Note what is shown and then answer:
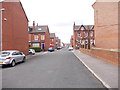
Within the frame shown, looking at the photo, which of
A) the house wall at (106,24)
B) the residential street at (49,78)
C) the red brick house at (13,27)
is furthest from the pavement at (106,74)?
the red brick house at (13,27)

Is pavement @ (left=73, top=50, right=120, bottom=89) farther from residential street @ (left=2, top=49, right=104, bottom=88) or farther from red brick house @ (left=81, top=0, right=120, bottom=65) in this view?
red brick house @ (left=81, top=0, right=120, bottom=65)

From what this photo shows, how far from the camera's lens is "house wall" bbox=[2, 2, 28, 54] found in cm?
1559

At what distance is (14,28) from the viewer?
17.4m

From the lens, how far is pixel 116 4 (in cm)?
1741

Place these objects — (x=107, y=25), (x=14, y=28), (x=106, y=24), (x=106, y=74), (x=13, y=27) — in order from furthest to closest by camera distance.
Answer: (x=106, y=24), (x=107, y=25), (x=14, y=28), (x=13, y=27), (x=106, y=74)

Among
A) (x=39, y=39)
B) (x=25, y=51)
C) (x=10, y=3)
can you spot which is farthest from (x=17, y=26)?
(x=39, y=39)

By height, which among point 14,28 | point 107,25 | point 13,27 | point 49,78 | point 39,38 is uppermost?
point 107,25

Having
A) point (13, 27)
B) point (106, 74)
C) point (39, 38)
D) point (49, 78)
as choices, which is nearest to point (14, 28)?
point (13, 27)

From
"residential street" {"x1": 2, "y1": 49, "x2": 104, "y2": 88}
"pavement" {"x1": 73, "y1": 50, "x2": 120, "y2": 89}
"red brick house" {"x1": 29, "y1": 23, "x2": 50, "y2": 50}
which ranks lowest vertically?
"residential street" {"x1": 2, "y1": 49, "x2": 104, "y2": 88}

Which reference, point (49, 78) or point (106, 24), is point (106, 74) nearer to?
point (49, 78)

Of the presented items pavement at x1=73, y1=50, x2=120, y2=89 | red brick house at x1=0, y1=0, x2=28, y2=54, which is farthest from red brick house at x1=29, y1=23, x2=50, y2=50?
pavement at x1=73, y1=50, x2=120, y2=89

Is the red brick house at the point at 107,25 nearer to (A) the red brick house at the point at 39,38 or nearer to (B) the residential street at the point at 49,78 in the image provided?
(B) the residential street at the point at 49,78

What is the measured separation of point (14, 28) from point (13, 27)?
270mm

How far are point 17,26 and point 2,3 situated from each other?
13.5 feet
